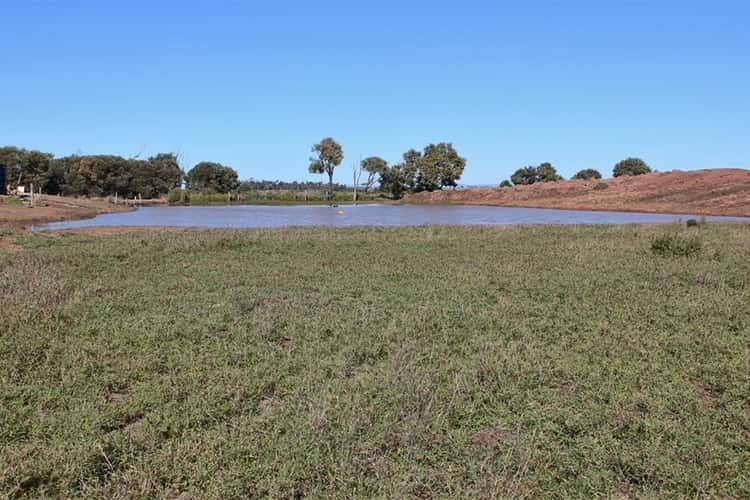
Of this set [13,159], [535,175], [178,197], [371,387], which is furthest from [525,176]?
[371,387]

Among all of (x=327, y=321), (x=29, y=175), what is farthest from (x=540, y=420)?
(x=29, y=175)

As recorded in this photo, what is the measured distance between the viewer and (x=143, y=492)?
2.92m

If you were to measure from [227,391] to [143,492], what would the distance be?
52.7 inches

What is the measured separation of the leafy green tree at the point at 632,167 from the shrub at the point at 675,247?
284 ft

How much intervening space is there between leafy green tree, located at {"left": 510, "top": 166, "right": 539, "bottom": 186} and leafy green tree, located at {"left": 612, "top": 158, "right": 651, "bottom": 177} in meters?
14.6

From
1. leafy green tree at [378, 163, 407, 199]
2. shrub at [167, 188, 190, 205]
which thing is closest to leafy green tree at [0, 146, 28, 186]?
shrub at [167, 188, 190, 205]

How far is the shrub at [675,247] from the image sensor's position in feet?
42.8

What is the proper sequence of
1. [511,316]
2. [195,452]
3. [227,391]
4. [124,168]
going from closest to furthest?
[195,452] → [227,391] → [511,316] → [124,168]

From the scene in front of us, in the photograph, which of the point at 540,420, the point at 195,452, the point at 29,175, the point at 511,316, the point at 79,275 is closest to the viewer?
the point at 195,452

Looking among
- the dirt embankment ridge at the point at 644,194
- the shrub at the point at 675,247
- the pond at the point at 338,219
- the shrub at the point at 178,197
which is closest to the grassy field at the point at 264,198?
the shrub at the point at 178,197

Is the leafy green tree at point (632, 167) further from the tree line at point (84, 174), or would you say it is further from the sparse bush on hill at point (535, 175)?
the tree line at point (84, 174)

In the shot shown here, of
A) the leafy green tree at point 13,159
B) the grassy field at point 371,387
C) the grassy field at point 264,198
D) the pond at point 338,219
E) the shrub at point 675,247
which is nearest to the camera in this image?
the grassy field at point 371,387

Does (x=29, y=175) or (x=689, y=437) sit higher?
(x=29, y=175)

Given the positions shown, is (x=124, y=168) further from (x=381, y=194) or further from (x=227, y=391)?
(x=227, y=391)
